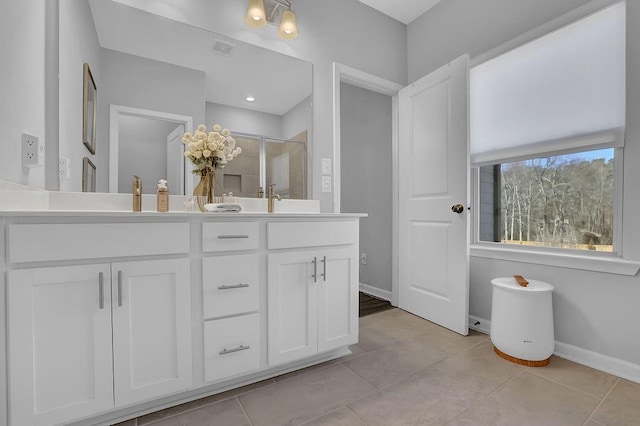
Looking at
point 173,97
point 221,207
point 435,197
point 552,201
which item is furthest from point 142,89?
point 552,201

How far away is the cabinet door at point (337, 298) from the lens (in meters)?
1.73

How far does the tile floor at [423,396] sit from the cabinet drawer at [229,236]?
2.43 feet

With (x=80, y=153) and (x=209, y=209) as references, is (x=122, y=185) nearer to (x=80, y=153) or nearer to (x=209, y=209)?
(x=80, y=153)

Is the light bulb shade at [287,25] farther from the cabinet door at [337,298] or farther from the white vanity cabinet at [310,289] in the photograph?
the cabinet door at [337,298]

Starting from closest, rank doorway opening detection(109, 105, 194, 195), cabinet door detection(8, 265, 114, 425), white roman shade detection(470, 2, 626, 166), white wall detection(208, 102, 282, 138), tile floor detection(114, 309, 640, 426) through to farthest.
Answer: cabinet door detection(8, 265, 114, 425) → tile floor detection(114, 309, 640, 426) → doorway opening detection(109, 105, 194, 195) → white roman shade detection(470, 2, 626, 166) → white wall detection(208, 102, 282, 138)

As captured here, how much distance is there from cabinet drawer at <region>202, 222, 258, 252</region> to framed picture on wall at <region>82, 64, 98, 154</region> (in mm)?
818

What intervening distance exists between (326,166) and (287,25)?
3.35 ft

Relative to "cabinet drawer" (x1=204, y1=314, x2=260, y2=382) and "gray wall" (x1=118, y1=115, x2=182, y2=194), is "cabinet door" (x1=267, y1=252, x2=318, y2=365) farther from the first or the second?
"gray wall" (x1=118, y1=115, x2=182, y2=194)

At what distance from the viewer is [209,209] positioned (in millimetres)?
1666

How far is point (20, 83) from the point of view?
1.22 m

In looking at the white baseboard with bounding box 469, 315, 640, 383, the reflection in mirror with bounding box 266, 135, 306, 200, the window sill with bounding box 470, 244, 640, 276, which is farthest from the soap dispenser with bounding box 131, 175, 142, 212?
the white baseboard with bounding box 469, 315, 640, 383

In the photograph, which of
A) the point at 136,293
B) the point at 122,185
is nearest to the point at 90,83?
the point at 122,185

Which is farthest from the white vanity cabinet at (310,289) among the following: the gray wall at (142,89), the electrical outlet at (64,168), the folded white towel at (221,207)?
the electrical outlet at (64,168)

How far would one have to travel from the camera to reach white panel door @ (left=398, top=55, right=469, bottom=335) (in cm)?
227
